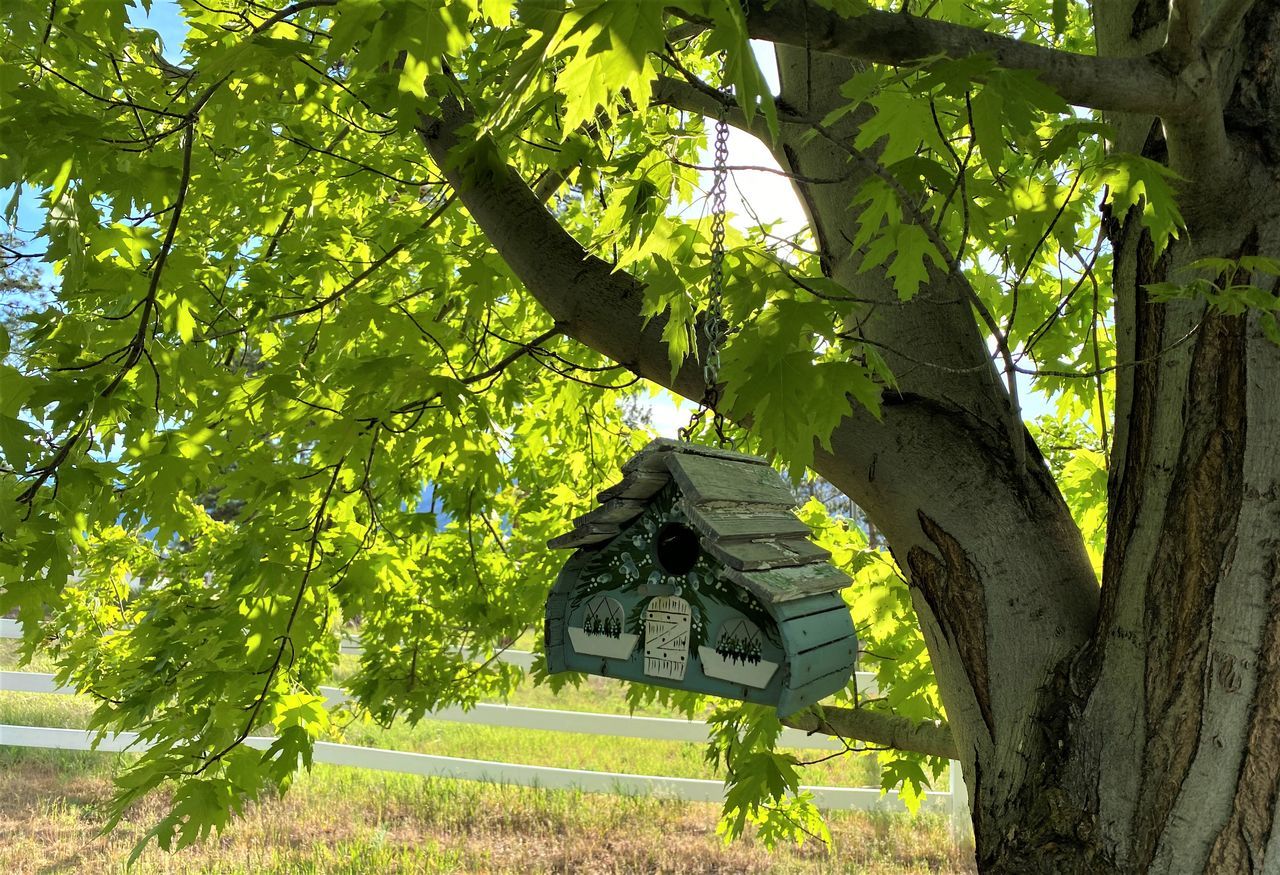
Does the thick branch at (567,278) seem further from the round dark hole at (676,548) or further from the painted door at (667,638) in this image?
the painted door at (667,638)

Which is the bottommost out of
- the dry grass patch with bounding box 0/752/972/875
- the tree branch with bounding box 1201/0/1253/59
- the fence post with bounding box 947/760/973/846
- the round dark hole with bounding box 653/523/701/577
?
the dry grass patch with bounding box 0/752/972/875

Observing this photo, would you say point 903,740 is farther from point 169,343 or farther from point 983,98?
point 169,343

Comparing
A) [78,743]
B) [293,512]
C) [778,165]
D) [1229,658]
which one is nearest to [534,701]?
[78,743]

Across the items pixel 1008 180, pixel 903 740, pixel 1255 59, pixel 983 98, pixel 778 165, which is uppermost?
pixel 778 165

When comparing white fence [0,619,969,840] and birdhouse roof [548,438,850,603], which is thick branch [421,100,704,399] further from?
white fence [0,619,969,840]

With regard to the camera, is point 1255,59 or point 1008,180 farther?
point 1008,180

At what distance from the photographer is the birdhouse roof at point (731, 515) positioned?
175cm

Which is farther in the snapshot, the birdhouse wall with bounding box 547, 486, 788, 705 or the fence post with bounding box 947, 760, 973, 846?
the fence post with bounding box 947, 760, 973, 846

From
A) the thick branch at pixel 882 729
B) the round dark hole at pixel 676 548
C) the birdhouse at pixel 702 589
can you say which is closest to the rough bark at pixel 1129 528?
the birdhouse at pixel 702 589

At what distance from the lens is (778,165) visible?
118 inches

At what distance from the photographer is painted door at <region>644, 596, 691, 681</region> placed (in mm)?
1950

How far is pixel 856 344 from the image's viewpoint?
2.32m

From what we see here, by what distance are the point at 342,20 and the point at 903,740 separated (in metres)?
2.66

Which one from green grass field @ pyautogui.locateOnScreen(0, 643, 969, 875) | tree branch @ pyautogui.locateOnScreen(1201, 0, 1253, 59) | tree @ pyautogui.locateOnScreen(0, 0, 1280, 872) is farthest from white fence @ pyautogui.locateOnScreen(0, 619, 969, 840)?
tree branch @ pyautogui.locateOnScreen(1201, 0, 1253, 59)
